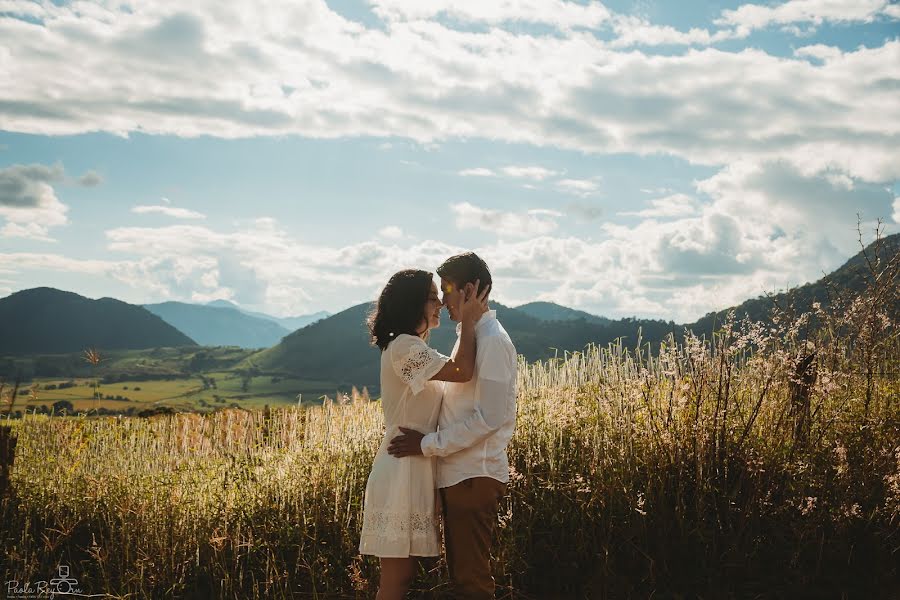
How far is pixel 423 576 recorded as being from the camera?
533 centimetres

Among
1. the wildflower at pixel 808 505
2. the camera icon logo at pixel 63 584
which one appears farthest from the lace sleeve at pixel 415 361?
the camera icon logo at pixel 63 584

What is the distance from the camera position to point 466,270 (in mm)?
3639

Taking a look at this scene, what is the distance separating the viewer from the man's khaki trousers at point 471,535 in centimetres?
356

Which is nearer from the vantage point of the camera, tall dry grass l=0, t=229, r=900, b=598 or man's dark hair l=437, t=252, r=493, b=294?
Answer: man's dark hair l=437, t=252, r=493, b=294

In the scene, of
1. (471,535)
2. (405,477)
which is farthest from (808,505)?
(405,477)

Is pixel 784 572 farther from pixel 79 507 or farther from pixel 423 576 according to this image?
pixel 79 507

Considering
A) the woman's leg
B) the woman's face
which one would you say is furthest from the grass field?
the woman's face

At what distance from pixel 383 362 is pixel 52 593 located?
3.91 metres

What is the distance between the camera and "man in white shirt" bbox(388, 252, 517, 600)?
3.51 meters

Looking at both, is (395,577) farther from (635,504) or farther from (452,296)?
(635,504)

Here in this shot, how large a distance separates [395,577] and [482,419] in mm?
1054

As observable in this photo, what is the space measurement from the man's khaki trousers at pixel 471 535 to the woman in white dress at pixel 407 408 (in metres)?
0.14
